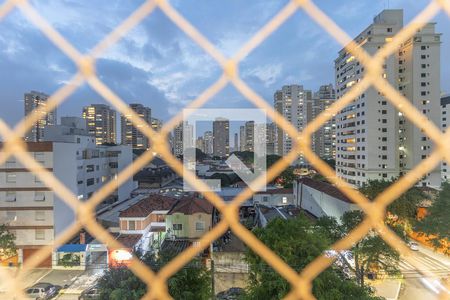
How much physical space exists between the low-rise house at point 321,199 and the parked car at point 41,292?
755 cm

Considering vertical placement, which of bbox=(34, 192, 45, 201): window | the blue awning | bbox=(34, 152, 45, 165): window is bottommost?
the blue awning

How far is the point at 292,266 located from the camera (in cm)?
427

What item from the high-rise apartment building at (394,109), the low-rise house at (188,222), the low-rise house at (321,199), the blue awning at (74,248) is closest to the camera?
the blue awning at (74,248)

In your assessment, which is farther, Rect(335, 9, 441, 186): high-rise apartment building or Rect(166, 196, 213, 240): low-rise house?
Rect(335, 9, 441, 186): high-rise apartment building

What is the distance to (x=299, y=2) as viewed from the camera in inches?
24.2

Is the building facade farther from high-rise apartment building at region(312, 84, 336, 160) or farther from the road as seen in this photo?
high-rise apartment building at region(312, 84, 336, 160)

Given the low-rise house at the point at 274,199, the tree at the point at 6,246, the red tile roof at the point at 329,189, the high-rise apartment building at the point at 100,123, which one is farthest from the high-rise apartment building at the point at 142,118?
the high-rise apartment building at the point at 100,123

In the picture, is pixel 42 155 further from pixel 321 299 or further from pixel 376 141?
pixel 376 141

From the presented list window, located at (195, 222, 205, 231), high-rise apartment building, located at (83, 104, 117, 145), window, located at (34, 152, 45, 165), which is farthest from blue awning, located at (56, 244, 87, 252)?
high-rise apartment building, located at (83, 104, 117, 145)

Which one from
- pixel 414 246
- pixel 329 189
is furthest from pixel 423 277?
pixel 329 189

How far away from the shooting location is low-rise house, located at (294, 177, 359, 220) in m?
9.13

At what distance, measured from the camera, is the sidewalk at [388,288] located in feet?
20.7

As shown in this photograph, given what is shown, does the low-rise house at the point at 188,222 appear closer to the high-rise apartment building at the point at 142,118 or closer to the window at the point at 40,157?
the window at the point at 40,157

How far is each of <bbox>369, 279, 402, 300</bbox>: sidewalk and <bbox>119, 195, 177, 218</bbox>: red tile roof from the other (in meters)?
5.97
